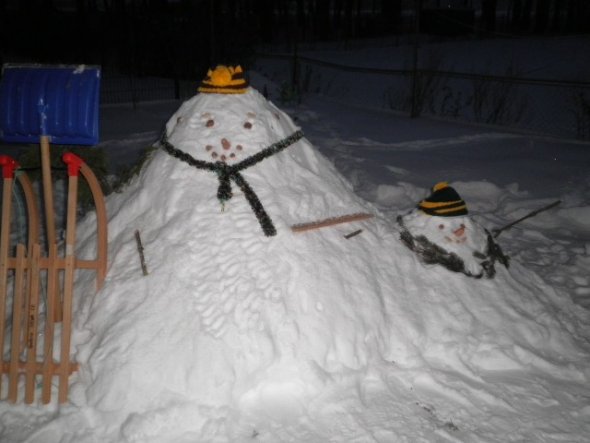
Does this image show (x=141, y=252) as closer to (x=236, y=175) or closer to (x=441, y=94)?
(x=236, y=175)

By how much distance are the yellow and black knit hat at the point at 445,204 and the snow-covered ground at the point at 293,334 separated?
427 millimetres

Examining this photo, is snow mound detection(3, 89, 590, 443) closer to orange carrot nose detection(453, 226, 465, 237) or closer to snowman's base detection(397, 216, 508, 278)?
snowman's base detection(397, 216, 508, 278)

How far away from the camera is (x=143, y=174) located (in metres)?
4.04

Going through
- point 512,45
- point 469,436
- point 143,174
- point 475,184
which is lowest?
point 469,436

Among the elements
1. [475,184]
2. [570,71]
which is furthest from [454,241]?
[570,71]

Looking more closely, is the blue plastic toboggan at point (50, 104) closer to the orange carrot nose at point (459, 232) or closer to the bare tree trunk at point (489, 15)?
the orange carrot nose at point (459, 232)

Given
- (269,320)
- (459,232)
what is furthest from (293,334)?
(459,232)

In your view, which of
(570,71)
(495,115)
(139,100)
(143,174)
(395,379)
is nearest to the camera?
(395,379)

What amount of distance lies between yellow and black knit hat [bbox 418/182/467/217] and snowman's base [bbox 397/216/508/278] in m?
0.26

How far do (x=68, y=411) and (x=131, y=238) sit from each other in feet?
4.15

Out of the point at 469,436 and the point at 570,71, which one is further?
the point at 570,71

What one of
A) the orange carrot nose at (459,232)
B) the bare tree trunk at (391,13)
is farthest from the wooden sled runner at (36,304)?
the bare tree trunk at (391,13)

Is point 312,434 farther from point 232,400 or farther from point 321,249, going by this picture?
point 321,249

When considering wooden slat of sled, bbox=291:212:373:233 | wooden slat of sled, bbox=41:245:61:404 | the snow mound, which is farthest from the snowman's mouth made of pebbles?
wooden slat of sled, bbox=41:245:61:404
